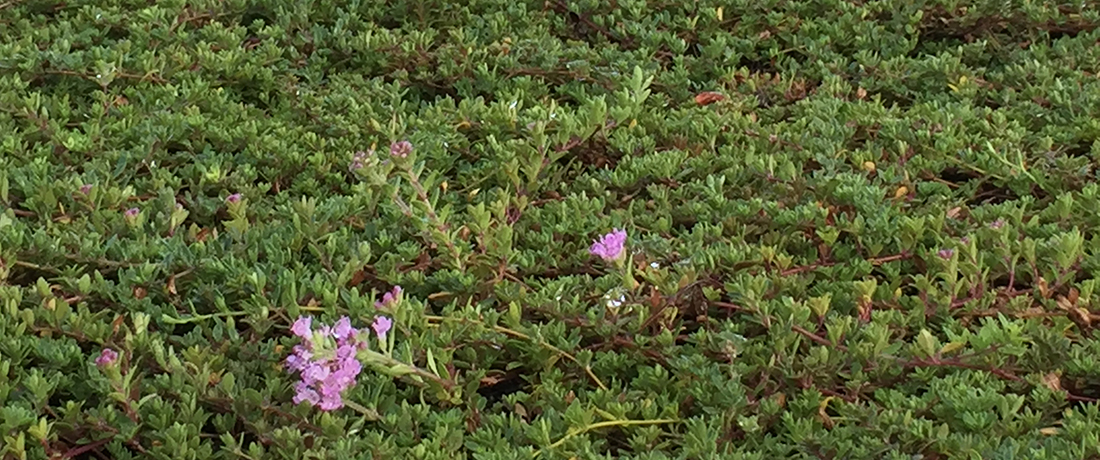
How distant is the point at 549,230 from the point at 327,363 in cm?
77

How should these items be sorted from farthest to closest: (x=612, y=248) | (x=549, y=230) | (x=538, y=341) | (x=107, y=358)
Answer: (x=549, y=230) → (x=612, y=248) → (x=538, y=341) → (x=107, y=358)

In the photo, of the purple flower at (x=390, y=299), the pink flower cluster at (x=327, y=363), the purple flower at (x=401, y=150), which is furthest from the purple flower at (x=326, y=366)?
the purple flower at (x=401, y=150)

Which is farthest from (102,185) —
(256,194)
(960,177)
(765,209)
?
(960,177)

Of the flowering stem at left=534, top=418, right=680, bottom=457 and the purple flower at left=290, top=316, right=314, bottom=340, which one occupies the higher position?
the purple flower at left=290, top=316, right=314, bottom=340

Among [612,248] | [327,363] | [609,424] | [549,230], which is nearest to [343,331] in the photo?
[327,363]

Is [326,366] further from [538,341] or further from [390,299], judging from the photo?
[538,341]

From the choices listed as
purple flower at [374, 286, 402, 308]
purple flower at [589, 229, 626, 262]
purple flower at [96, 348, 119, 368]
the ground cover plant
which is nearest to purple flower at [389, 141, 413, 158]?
the ground cover plant

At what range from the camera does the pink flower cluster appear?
207cm

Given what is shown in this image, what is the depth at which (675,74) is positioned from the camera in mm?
3594

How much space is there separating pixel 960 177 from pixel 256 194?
70.9 inches

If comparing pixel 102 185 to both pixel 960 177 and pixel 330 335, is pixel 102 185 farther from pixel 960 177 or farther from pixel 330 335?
pixel 960 177

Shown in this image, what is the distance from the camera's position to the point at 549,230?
8.91 ft

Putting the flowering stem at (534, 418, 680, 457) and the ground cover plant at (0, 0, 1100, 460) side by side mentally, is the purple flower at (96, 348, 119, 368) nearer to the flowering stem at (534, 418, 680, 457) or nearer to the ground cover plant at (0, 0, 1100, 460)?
the ground cover plant at (0, 0, 1100, 460)

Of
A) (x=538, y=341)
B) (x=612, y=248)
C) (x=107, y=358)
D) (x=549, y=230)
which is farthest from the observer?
(x=549, y=230)
